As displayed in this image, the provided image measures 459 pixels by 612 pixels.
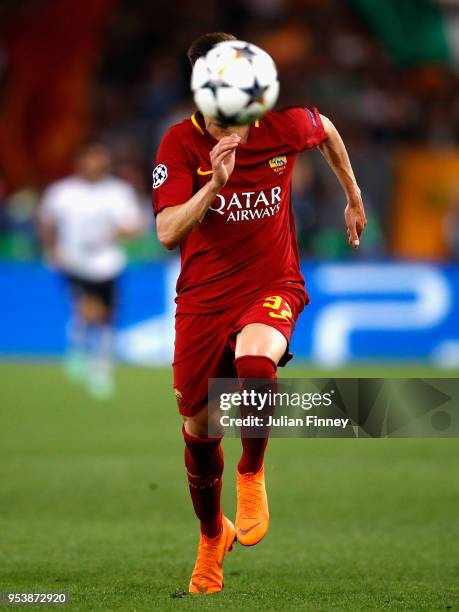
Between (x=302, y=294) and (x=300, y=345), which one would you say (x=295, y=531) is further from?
(x=300, y=345)

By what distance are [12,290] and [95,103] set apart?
15.9ft

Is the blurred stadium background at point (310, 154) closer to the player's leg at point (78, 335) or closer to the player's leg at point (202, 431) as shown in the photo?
the player's leg at point (78, 335)

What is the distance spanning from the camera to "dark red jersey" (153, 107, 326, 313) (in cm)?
632

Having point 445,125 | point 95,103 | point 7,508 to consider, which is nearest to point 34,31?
point 95,103

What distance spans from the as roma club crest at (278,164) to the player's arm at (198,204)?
42 centimetres

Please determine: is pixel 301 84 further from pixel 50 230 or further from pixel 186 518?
pixel 186 518

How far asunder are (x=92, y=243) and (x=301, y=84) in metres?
6.27

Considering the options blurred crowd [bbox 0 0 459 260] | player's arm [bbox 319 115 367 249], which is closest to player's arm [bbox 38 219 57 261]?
blurred crowd [bbox 0 0 459 260]

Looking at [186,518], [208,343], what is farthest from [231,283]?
[186,518]

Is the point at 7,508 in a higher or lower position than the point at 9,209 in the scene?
lower

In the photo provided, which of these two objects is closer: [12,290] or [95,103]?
[12,290]

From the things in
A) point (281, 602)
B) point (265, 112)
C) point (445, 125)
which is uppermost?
point (445, 125)

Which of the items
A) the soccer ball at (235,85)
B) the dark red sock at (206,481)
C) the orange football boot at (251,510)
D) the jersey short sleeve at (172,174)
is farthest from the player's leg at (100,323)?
the soccer ball at (235,85)

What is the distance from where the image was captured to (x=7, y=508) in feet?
28.8
